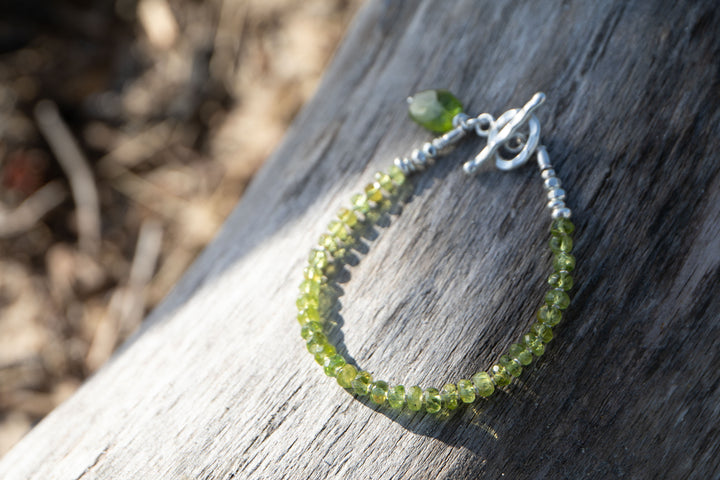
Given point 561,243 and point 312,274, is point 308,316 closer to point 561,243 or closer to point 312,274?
point 312,274

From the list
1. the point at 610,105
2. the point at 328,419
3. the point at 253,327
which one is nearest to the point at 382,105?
the point at 610,105

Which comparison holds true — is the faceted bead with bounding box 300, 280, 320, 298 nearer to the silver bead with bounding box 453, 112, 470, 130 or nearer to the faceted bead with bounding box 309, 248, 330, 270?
the faceted bead with bounding box 309, 248, 330, 270

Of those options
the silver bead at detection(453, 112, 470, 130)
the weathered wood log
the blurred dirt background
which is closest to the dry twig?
the blurred dirt background

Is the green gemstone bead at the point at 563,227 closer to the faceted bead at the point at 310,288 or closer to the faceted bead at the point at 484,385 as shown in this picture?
the faceted bead at the point at 484,385

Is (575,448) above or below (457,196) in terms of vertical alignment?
below

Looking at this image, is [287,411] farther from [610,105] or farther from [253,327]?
[610,105]

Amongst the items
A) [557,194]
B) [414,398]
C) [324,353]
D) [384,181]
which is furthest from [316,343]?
[557,194]

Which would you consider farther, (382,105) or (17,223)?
(17,223)
